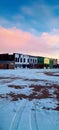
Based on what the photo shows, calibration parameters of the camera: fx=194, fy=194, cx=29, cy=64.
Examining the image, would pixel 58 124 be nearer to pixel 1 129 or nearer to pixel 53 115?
pixel 53 115

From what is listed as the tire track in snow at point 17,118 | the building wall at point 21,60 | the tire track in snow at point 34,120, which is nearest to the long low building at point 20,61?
the building wall at point 21,60

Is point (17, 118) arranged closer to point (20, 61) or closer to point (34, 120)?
point (34, 120)

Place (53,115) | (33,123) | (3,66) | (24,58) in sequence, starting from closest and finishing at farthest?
1. (33,123)
2. (53,115)
3. (3,66)
4. (24,58)

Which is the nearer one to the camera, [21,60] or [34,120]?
[34,120]

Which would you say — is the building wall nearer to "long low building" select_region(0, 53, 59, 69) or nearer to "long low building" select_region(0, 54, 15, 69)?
"long low building" select_region(0, 53, 59, 69)

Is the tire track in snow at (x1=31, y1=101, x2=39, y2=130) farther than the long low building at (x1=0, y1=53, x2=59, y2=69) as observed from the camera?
No

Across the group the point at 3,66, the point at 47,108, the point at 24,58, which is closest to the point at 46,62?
the point at 24,58

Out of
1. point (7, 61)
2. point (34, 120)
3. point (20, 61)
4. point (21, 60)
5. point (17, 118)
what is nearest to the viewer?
point (34, 120)

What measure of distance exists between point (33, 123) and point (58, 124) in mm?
831

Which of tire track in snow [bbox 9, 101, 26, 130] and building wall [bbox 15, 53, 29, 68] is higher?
building wall [bbox 15, 53, 29, 68]

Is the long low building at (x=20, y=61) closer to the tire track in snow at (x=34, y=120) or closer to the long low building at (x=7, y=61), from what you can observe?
the long low building at (x=7, y=61)

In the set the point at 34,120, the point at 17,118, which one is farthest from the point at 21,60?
the point at 34,120

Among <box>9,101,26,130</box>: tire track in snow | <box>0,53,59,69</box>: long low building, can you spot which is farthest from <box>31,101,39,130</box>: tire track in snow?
<box>0,53,59,69</box>: long low building

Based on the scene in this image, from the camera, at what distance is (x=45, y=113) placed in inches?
308
